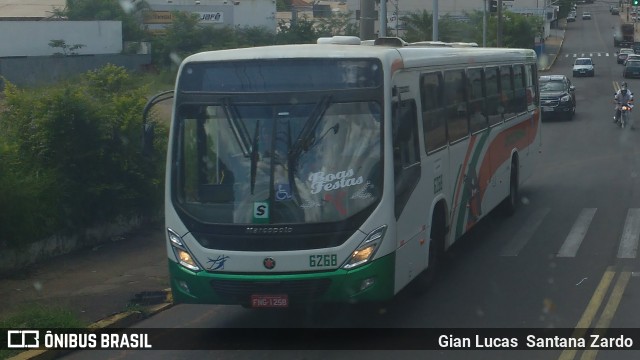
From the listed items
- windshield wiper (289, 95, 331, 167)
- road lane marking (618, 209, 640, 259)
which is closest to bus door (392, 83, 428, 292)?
windshield wiper (289, 95, 331, 167)

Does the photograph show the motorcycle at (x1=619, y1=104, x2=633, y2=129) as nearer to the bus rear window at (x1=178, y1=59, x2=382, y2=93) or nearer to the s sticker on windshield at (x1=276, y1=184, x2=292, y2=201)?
the bus rear window at (x1=178, y1=59, x2=382, y2=93)

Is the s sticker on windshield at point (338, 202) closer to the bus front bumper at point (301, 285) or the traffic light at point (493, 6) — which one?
the bus front bumper at point (301, 285)

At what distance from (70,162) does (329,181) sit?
654cm

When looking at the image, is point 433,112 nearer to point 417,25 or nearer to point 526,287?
point 526,287

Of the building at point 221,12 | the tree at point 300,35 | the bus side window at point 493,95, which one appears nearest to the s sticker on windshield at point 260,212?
the bus side window at point 493,95

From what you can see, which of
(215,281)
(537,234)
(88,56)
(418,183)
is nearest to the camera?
(215,281)

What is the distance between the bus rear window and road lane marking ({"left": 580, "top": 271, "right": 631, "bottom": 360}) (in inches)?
131

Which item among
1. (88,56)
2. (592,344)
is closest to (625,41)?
(88,56)

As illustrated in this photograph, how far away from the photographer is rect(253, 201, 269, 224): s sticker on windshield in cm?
892

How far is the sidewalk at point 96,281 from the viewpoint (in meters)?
11.1

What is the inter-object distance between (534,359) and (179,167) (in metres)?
3.97

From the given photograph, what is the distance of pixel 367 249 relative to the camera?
8.98 m

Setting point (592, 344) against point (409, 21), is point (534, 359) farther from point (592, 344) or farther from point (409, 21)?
point (409, 21)

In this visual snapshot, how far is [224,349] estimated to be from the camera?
926 cm
